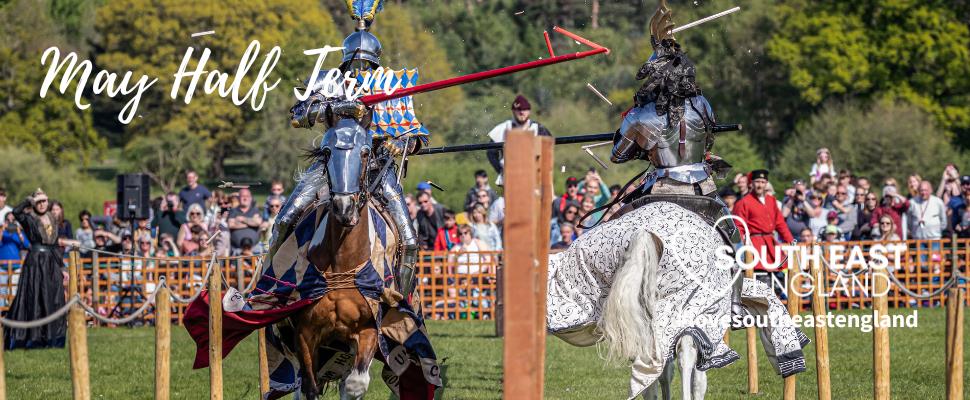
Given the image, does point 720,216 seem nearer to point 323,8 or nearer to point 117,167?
point 323,8

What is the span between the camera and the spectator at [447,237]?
21594 millimetres

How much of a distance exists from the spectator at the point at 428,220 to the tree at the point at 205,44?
29974 millimetres

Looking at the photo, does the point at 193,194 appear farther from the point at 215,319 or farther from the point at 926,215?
the point at 215,319

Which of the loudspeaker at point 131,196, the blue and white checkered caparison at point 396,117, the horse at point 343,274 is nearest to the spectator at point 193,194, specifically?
the loudspeaker at point 131,196

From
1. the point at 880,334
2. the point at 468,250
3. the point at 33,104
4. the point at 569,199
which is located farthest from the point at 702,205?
the point at 33,104

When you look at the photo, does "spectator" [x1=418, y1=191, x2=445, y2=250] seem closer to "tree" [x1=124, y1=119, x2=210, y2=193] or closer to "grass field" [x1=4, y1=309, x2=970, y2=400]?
"grass field" [x1=4, y1=309, x2=970, y2=400]

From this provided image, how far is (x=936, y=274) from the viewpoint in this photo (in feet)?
71.4

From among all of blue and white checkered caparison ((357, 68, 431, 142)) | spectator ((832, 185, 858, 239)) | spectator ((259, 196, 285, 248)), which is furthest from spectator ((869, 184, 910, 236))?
blue and white checkered caparison ((357, 68, 431, 142))

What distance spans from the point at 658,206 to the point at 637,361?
1145 mm

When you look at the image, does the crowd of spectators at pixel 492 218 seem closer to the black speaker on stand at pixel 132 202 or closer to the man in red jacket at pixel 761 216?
the black speaker on stand at pixel 132 202

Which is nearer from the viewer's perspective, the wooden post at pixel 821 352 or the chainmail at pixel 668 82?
the chainmail at pixel 668 82

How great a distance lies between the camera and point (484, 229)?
2153 centimetres

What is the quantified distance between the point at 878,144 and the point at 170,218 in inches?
1020

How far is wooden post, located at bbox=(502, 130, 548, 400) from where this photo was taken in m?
6.75
